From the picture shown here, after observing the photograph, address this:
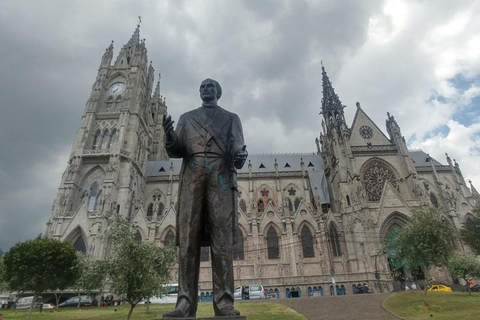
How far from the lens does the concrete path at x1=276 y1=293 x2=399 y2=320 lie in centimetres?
1566

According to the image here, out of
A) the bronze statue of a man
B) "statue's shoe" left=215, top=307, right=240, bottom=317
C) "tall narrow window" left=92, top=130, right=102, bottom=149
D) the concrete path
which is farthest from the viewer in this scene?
"tall narrow window" left=92, top=130, right=102, bottom=149

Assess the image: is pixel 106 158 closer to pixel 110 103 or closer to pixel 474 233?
pixel 110 103

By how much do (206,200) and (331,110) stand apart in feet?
154

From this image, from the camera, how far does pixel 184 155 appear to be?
17.3 feet

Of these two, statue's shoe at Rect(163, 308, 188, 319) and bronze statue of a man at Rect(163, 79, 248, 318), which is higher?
bronze statue of a man at Rect(163, 79, 248, 318)

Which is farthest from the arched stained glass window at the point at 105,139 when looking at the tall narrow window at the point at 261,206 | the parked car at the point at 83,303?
the tall narrow window at the point at 261,206

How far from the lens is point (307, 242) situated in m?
36.9

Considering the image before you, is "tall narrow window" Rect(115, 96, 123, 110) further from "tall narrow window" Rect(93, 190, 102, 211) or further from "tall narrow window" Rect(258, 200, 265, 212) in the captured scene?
"tall narrow window" Rect(258, 200, 265, 212)

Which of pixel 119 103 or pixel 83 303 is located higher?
pixel 119 103

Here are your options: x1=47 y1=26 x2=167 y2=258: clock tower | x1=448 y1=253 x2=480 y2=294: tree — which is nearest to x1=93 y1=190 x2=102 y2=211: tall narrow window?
x1=47 y1=26 x2=167 y2=258: clock tower

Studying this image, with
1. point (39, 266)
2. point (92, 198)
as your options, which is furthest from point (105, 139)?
point (39, 266)

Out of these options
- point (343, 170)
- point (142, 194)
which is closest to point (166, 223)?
point (142, 194)

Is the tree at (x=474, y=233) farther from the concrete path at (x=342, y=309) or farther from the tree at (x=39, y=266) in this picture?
the tree at (x=39, y=266)

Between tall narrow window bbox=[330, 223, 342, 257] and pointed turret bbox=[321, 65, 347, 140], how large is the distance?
13620mm
